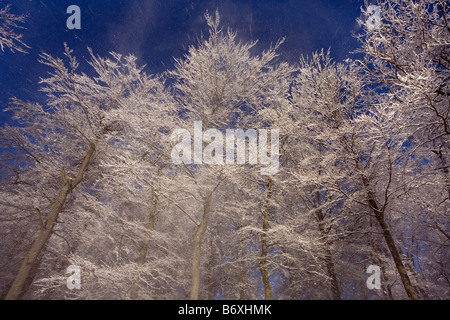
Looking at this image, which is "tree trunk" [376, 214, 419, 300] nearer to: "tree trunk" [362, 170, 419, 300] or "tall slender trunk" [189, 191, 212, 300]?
"tree trunk" [362, 170, 419, 300]

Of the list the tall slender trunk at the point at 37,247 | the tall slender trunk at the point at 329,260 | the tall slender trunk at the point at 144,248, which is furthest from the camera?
the tall slender trunk at the point at 329,260

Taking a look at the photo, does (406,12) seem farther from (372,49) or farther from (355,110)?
(355,110)

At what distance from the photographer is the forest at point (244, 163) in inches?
216

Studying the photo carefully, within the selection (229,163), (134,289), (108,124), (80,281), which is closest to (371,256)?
(229,163)

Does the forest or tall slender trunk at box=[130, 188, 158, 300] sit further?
tall slender trunk at box=[130, 188, 158, 300]

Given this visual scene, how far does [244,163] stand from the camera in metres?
6.46

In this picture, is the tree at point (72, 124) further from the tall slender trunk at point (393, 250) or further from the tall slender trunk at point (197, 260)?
the tall slender trunk at point (393, 250)

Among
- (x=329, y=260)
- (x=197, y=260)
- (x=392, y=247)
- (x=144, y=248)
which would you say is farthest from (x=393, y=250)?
(x=144, y=248)

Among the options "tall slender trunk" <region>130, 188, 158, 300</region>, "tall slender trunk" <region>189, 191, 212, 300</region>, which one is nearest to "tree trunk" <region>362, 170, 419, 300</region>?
"tall slender trunk" <region>189, 191, 212, 300</region>

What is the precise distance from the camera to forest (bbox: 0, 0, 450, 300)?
5492 millimetres

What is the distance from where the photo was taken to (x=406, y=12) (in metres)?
5.32

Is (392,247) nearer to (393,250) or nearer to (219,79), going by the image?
(393,250)

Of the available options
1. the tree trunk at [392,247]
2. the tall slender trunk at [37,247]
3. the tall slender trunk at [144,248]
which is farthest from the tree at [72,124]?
the tree trunk at [392,247]
